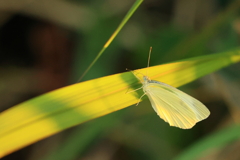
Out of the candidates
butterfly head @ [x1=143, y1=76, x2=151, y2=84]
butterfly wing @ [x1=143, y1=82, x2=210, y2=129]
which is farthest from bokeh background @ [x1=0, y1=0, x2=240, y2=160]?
butterfly head @ [x1=143, y1=76, x2=151, y2=84]

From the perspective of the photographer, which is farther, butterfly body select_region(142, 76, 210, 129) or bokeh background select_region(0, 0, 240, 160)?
bokeh background select_region(0, 0, 240, 160)

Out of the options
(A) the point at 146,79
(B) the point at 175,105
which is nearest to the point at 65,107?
(A) the point at 146,79

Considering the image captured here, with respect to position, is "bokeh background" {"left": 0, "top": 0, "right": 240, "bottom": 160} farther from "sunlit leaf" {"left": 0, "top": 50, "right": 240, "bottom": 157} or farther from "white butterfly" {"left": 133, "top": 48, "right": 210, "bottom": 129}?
"sunlit leaf" {"left": 0, "top": 50, "right": 240, "bottom": 157}

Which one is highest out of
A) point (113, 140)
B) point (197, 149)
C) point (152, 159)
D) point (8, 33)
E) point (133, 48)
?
point (8, 33)

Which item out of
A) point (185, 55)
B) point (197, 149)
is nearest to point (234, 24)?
point (185, 55)

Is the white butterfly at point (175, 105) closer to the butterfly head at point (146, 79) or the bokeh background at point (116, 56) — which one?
the butterfly head at point (146, 79)

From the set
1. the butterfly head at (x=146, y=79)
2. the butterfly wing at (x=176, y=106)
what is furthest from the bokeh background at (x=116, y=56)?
the butterfly head at (x=146, y=79)

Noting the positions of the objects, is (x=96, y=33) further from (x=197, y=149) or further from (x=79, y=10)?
(x=197, y=149)
